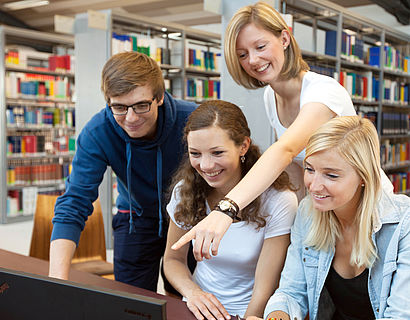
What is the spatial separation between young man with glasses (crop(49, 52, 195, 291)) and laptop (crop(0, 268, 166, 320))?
→ 0.72m

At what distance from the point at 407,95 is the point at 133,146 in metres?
4.93

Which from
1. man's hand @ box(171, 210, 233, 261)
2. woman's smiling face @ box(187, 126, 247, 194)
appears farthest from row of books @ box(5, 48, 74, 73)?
man's hand @ box(171, 210, 233, 261)

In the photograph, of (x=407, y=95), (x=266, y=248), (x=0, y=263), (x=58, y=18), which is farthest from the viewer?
(x=407, y=95)

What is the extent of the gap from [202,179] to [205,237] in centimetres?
73

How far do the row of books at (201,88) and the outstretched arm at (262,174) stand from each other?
4258 mm

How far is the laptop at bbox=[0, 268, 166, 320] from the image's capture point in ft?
2.28

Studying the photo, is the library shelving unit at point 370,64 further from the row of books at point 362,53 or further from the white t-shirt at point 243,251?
the white t-shirt at point 243,251

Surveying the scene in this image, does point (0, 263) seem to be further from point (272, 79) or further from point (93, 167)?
point (272, 79)

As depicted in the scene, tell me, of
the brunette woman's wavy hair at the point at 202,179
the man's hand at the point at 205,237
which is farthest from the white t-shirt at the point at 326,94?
the man's hand at the point at 205,237

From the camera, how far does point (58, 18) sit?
169 inches

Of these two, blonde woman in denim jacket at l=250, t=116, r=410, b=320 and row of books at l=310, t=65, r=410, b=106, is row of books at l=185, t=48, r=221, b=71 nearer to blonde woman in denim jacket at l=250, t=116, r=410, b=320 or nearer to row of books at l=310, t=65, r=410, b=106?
row of books at l=310, t=65, r=410, b=106

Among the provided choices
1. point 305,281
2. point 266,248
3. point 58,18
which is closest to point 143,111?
point 266,248

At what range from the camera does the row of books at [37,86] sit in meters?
5.92

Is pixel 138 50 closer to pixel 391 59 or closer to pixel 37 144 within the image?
pixel 37 144
